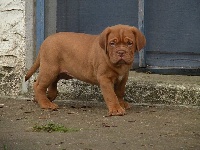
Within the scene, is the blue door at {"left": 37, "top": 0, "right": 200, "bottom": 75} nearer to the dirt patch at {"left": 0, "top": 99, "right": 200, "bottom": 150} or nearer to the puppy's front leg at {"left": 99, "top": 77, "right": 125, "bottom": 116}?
the dirt patch at {"left": 0, "top": 99, "right": 200, "bottom": 150}

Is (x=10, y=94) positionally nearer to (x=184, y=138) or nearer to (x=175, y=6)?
(x=175, y=6)

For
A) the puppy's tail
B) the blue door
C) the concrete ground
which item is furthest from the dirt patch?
the blue door

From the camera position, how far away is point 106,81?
4922 millimetres

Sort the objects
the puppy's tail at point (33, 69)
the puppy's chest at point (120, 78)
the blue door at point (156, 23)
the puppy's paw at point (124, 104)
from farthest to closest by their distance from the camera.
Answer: the blue door at point (156, 23) < the puppy's tail at point (33, 69) < the puppy's paw at point (124, 104) < the puppy's chest at point (120, 78)

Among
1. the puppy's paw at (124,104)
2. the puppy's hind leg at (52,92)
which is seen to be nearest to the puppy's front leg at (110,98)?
the puppy's paw at (124,104)

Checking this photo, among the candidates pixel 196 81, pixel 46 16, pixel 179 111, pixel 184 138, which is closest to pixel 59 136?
pixel 184 138

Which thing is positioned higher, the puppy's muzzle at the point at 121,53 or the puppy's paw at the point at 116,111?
the puppy's muzzle at the point at 121,53

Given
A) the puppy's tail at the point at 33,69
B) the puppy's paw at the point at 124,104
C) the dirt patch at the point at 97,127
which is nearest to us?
the dirt patch at the point at 97,127

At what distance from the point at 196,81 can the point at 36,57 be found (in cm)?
166

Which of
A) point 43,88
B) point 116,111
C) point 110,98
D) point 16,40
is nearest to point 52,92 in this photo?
point 43,88

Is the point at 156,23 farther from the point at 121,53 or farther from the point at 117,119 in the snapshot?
the point at 117,119

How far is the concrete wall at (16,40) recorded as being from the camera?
5.91 metres

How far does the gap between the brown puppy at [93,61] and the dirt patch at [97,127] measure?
169mm

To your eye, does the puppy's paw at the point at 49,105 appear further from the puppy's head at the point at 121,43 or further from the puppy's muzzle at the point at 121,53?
the puppy's muzzle at the point at 121,53
